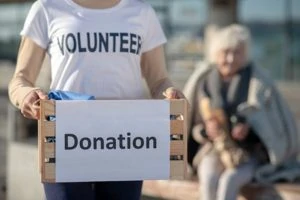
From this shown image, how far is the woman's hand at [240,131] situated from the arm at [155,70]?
2.06m

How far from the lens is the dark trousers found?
2.63m

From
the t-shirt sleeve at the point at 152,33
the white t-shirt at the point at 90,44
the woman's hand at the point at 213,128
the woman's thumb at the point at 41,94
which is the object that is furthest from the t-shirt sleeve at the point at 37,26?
Answer: the woman's hand at the point at 213,128

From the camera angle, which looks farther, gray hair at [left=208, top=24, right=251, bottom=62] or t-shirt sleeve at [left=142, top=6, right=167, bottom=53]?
gray hair at [left=208, top=24, right=251, bottom=62]

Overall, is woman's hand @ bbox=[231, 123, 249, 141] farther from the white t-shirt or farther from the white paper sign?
the white paper sign

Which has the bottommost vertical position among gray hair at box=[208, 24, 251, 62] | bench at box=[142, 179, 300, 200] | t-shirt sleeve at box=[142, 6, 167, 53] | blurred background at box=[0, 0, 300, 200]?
bench at box=[142, 179, 300, 200]

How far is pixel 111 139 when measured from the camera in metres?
2.51

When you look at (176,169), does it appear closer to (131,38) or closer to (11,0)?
(131,38)

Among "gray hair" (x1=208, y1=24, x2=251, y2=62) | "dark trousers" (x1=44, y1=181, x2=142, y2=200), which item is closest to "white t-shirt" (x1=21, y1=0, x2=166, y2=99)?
"dark trousers" (x1=44, y1=181, x2=142, y2=200)

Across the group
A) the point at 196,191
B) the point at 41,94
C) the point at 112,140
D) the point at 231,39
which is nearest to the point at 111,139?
the point at 112,140

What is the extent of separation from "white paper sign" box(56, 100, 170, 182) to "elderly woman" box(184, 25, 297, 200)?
236cm

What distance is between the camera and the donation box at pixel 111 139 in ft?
8.10

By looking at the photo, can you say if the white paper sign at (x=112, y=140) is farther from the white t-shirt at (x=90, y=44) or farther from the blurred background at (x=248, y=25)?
the blurred background at (x=248, y=25)

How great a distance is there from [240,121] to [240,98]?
6.2 inches

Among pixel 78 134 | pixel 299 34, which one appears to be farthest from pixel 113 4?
pixel 299 34
